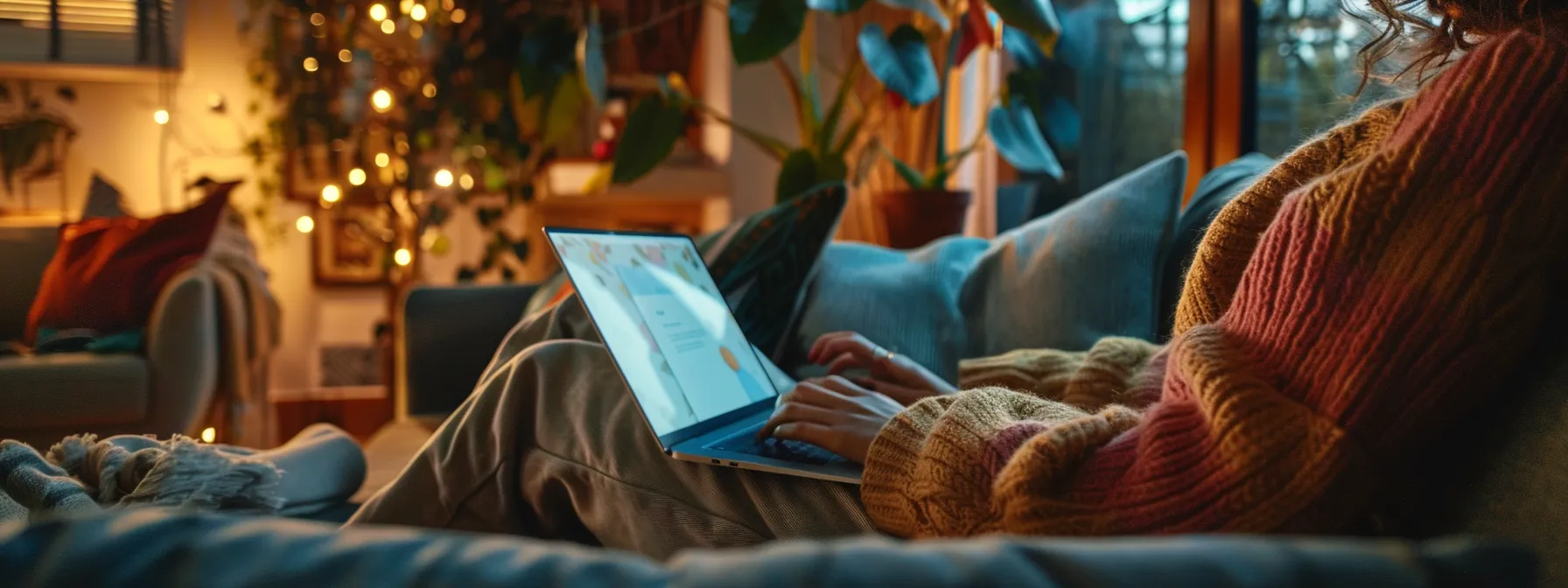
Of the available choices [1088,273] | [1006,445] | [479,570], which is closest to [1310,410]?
[1006,445]

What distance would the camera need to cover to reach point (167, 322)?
245cm

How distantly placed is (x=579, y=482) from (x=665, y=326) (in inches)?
6.1

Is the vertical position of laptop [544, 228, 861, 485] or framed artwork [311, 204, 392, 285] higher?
laptop [544, 228, 861, 485]

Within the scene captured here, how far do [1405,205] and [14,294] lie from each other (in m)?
2.94

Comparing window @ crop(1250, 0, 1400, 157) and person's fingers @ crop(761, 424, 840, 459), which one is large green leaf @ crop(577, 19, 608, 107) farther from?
person's fingers @ crop(761, 424, 840, 459)

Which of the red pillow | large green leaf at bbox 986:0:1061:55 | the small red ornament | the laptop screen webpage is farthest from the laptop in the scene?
the small red ornament

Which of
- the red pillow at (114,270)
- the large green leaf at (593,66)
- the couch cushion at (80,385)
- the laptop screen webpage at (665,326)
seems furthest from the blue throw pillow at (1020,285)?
the red pillow at (114,270)

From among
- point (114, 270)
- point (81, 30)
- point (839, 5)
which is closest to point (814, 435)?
point (839, 5)

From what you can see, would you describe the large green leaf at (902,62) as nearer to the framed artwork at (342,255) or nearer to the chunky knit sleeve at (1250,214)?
the chunky knit sleeve at (1250,214)

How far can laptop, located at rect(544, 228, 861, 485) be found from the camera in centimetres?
82

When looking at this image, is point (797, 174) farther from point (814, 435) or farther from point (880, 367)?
point (814, 435)

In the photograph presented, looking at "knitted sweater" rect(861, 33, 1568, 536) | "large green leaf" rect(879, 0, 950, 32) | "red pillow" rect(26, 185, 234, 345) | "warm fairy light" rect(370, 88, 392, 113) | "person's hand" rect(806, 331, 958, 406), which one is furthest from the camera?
"warm fairy light" rect(370, 88, 392, 113)

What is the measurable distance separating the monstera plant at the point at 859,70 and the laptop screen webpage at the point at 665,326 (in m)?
0.88

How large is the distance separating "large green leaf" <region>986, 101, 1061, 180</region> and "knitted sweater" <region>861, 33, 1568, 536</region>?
55.0 inches
